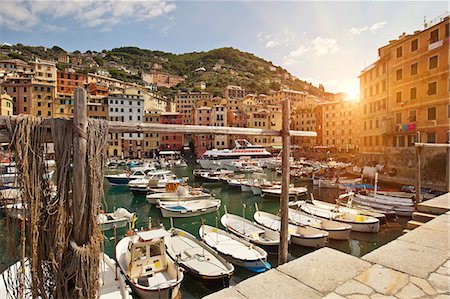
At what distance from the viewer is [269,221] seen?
1459 centimetres

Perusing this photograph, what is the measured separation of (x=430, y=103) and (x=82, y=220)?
2965 cm

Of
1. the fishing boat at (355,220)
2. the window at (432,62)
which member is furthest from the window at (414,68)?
the fishing boat at (355,220)

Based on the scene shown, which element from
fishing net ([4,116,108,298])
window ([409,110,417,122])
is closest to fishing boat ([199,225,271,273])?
fishing net ([4,116,108,298])

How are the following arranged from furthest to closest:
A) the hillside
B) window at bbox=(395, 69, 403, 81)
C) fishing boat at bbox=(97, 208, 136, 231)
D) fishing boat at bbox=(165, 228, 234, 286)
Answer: the hillside
window at bbox=(395, 69, 403, 81)
fishing boat at bbox=(97, 208, 136, 231)
fishing boat at bbox=(165, 228, 234, 286)

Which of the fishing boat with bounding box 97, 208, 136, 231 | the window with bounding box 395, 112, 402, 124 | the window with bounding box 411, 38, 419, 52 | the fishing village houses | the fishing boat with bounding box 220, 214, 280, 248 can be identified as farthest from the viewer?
the window with bounding box 395, 112, 402, 124

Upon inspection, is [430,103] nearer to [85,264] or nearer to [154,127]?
[154,127]

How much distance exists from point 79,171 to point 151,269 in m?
6.87

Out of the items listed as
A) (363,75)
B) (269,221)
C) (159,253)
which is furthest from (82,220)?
(363,75)

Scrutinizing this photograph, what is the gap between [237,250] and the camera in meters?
10.7

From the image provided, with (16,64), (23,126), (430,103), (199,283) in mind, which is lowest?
(199,283)

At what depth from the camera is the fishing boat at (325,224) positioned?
1295 cm

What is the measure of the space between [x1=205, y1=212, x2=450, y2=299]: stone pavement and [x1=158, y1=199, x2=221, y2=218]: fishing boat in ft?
47.6

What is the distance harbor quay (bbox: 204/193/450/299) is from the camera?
264cm

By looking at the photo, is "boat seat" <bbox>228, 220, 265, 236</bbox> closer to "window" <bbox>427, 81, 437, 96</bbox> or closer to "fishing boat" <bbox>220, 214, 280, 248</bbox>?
"fishing boat" <bbox>220, 214, 280, 248</bbox>
